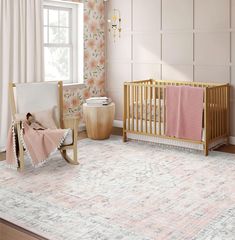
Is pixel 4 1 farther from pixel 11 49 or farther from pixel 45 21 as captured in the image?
pixel 45 21

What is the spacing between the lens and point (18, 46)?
502 centimetres

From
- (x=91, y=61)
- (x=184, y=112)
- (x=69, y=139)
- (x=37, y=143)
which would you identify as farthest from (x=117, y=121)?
(x=37, y=143)

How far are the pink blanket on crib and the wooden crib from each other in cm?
6

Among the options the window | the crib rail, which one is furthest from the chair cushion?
the window

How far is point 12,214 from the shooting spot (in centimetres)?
302

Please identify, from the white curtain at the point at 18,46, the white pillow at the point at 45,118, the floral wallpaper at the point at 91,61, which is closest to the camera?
the white pillow at the point at 45,118

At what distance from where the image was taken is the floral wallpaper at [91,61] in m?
5.97

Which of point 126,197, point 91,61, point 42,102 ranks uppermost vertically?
point 91,61

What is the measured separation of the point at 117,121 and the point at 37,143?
2.43 meters

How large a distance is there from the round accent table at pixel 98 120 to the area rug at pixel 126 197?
681 mm

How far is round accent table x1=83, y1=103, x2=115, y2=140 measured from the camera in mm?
5406

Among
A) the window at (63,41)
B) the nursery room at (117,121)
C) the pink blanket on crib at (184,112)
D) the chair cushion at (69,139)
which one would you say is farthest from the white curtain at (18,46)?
the pink blanket on crib at (184,112)

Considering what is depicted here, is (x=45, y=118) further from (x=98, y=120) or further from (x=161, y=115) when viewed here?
(x=161, y=115)

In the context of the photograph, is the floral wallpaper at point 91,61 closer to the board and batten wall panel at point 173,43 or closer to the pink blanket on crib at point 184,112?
the board and batten wall panel at point 173,43
